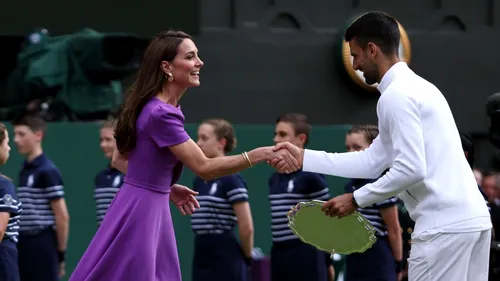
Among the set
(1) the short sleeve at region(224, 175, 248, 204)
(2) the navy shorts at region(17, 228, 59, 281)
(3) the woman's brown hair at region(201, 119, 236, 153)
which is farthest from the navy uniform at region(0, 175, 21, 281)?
(3) the woman's brown hair at region(201, 119, 236, 153)

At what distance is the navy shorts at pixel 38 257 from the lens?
945 cm

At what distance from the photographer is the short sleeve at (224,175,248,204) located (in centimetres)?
910

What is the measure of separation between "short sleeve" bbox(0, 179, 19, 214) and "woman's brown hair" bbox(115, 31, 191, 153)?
7.10 ft

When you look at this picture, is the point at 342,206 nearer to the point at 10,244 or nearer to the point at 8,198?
the point at 8,198

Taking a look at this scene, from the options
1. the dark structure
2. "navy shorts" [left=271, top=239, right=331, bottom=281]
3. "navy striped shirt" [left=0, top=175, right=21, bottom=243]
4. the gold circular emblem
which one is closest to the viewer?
"navy striped shirt" [left=0, top=175, right=21, bottom=243]

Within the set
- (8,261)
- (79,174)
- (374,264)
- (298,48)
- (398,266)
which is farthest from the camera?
(298,48)

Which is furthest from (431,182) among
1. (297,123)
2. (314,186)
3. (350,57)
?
(350,57)

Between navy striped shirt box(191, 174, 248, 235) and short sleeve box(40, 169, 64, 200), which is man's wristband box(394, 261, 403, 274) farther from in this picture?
short sleeve box(40, 169, 64, 200)

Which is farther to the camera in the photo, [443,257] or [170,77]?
[170,77]

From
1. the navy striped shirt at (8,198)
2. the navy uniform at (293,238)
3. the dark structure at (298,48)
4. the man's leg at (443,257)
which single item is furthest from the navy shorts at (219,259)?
the dark structure at (298,48)

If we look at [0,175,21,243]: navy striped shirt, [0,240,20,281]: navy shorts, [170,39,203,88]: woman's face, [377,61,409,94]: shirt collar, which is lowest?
[0,240,20,281]: navy shorts

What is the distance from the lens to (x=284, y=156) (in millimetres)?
5922

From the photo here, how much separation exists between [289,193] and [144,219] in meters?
3.46

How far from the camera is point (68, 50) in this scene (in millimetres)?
11773
